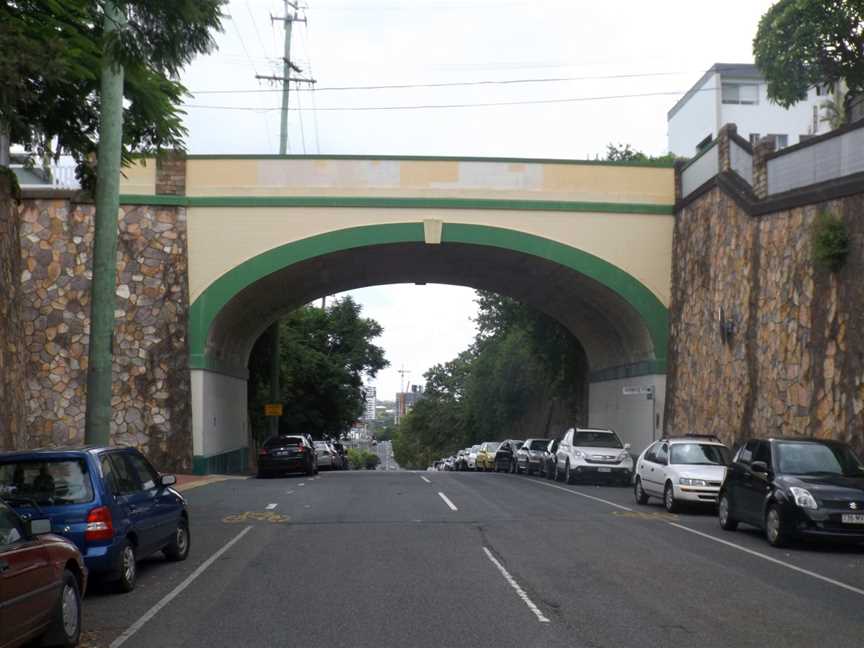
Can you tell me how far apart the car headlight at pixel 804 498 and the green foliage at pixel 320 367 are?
111 ft

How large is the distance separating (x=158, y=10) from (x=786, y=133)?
185ft

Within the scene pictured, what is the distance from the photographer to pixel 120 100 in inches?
605

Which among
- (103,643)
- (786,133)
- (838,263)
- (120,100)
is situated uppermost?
(786,133)

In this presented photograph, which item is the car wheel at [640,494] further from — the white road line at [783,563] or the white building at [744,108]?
the white building at [744,108]

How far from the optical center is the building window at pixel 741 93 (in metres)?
63.8

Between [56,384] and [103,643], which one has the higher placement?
[56,384]

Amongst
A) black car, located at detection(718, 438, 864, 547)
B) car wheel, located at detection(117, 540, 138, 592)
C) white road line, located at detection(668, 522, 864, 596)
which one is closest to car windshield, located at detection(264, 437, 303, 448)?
white road line, located at detection(668, 522, 864, 596)

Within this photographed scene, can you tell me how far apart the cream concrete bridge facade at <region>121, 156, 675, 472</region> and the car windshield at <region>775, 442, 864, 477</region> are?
51.1 feet

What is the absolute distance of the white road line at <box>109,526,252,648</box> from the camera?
860 cm

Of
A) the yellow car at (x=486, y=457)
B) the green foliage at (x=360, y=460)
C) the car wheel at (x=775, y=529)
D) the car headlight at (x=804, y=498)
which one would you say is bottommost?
the green foliage at (x=360, y=460)

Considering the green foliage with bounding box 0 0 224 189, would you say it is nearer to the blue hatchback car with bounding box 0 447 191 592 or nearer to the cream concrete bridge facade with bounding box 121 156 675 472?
the blue hatchback car with bounding box 0 447 191 592

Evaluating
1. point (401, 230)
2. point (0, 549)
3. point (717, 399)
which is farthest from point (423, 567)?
point (401, 230)

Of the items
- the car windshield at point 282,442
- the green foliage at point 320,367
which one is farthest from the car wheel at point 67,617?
the green foliage at point 320,367

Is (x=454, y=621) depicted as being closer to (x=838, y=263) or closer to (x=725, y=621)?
(x=725, y=621)
